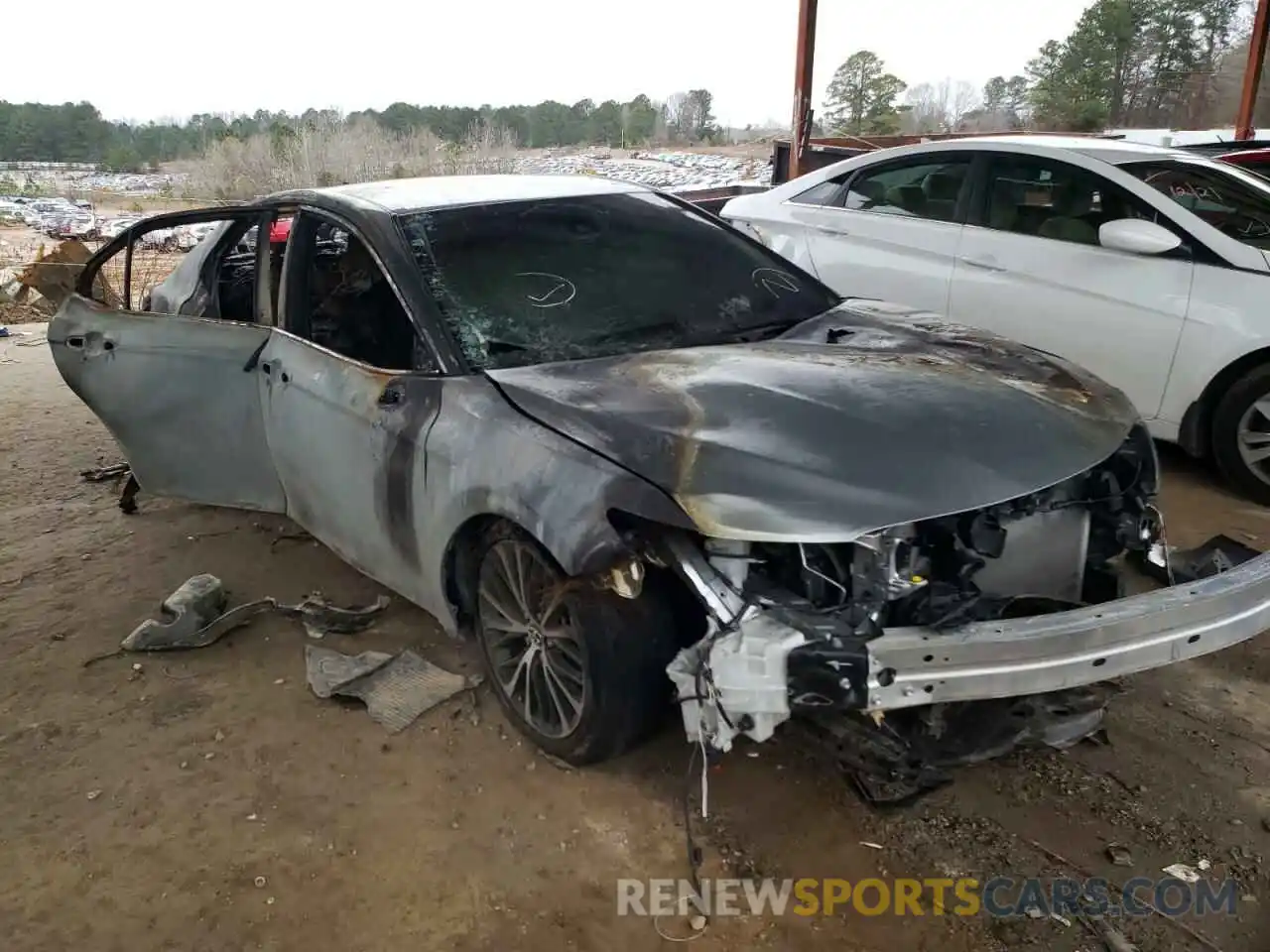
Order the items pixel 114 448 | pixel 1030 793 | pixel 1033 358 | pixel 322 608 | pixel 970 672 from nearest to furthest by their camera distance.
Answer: pixel 970 672 → pixel 1030 793 → pixel 1033 358 → pixel 322 608 → pixel 114 448

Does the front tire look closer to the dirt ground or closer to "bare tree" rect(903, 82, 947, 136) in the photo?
the dirt ground

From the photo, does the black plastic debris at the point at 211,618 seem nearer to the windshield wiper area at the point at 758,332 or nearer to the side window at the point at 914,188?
the windshield wiper area at the point at 758,332

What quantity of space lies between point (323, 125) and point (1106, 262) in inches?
564

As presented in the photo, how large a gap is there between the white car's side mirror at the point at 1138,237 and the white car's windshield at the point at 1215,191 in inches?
11.0

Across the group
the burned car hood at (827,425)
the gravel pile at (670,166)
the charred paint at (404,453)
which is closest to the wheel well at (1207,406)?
the burned car hood at (827,425)

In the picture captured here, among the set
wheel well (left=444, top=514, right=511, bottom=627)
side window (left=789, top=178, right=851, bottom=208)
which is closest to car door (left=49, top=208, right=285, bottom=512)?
wheel well (left=444, top=514, right=511, bottom=627)

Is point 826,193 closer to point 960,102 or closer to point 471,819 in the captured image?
point 471,819

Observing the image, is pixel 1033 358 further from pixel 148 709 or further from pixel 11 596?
pixel 11 596

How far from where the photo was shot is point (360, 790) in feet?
8.77

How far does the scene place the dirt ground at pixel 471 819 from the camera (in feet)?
7.23

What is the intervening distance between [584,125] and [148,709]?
46.7 ft

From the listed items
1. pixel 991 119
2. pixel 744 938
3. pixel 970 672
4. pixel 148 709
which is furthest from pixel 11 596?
pixel 991 119

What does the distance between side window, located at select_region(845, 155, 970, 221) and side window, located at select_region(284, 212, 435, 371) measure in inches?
128

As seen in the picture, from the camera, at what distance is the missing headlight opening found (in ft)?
6.49
